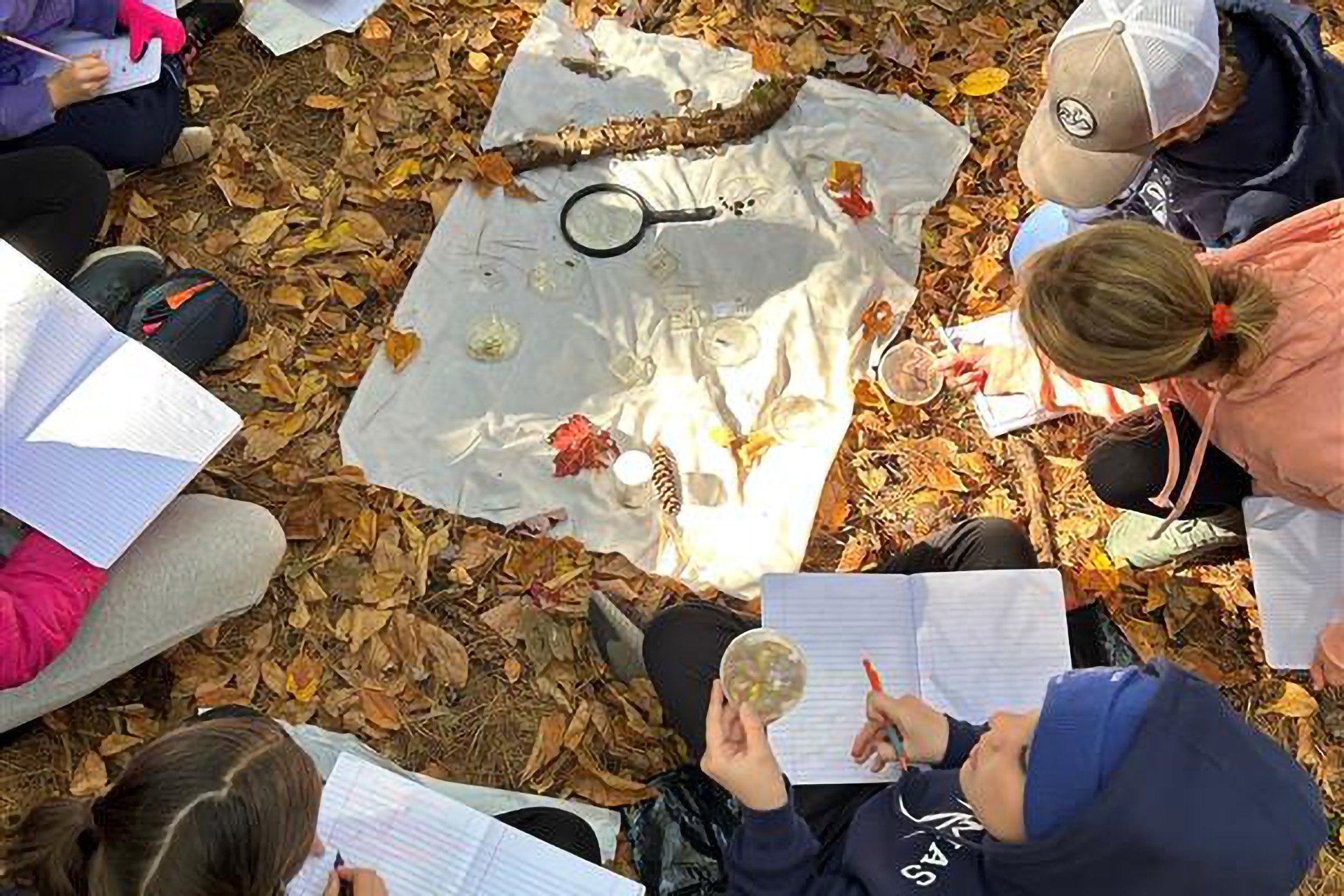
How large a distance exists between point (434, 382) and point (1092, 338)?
1.78 meters

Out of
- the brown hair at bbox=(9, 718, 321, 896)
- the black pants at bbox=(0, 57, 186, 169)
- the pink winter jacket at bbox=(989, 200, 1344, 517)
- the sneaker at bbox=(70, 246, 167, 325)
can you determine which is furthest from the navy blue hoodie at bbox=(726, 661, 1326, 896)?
the black pants at bbox=(0, 57, 186, 169)

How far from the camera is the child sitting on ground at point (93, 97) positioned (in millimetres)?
3137

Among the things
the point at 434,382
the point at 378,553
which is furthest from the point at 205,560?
the point at 434,382

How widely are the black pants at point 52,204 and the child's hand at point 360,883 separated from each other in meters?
1.92

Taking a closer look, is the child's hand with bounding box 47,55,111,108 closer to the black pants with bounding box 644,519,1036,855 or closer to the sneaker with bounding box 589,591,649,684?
the sneaker with bounding box 589,591,649,684

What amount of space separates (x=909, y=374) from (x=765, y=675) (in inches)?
54.3

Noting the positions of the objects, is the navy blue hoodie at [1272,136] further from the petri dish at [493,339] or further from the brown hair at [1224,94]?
the petri dish at [493,339]

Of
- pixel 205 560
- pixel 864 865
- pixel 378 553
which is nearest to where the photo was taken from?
pixel 864 865

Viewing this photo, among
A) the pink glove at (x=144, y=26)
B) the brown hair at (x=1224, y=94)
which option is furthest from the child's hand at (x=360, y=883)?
the pink glove at (x=144, y=26)

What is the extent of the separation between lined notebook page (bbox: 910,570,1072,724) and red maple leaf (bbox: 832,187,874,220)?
1313 millimetres

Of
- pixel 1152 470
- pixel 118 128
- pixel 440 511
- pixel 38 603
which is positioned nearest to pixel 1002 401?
pixel 1152 470

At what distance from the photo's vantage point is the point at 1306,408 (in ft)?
7.79

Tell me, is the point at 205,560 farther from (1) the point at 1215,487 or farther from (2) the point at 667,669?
(1) the point at 1215,487

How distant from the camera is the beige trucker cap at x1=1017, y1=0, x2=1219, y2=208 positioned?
2426mm
